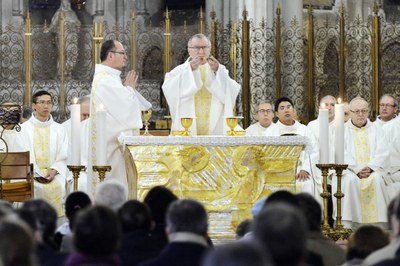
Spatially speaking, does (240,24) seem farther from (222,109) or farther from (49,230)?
(49,230)

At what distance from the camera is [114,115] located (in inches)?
439

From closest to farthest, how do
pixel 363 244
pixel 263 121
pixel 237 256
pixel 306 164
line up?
pixel 237 256, pixel 363 244, pixel 306 164, pixel 263 121

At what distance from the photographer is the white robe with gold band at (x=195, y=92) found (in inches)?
445

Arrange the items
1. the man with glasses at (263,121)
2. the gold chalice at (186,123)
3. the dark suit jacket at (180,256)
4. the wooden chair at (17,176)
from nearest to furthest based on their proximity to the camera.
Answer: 1. the dark suit jacket at (180,256)
2. the gold chalice at (186,123)
3. the wooden chair at (17,176)
4. the man with glasses at (263,121)

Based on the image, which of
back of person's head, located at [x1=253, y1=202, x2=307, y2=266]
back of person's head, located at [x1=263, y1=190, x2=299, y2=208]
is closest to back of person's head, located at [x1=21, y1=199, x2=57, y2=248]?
back of person's head, located at [x1=263, y1=190, x2=299, y2=208]

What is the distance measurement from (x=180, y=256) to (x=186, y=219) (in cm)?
20

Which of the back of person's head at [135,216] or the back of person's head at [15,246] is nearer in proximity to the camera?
the back of person's head at [15,246]

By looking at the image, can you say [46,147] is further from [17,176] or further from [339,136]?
[339,136]

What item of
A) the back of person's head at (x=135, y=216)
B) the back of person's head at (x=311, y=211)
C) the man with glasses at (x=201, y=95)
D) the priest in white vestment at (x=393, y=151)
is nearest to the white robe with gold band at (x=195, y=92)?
the man with glasses at (x=201, y=95)

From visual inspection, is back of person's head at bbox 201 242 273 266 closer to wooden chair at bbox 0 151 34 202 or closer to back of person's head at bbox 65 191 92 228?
back of person's head at bbox 65 191 92 228

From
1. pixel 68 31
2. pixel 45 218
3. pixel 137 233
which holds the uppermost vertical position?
pixel 68 31

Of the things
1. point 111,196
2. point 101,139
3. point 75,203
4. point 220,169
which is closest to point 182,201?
point 111,196

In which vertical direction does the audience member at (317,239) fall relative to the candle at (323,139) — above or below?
below

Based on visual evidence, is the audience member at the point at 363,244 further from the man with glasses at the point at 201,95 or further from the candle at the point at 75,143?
the man with glasses at the point at 201,95
